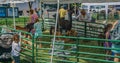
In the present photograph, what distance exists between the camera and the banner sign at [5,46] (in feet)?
37.9

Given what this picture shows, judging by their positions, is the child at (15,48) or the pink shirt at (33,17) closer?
the child at (15,48)

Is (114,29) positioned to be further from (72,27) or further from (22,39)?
(72,27)

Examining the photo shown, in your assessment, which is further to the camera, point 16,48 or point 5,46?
point 5,46

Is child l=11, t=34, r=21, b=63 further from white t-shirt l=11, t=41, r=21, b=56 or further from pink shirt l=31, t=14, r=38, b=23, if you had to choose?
pink shirt l=31, t=14, r=38, b=23

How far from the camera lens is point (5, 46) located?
11.6m

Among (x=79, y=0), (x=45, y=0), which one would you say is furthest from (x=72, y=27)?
(x=79, y=0)

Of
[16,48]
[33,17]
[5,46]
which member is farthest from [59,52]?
[33,17]

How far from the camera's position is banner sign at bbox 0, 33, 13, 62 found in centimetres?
1155

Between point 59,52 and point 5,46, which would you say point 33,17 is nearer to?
point 5,46

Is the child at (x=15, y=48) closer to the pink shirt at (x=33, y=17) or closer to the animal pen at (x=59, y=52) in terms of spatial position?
the animal pen at (x=59, y=52)

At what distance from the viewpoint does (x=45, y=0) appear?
511 inches

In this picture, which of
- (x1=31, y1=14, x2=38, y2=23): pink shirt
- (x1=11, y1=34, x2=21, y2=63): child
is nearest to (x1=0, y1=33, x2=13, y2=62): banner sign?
(x1=11, y1=34, x2=21, y2=63): child

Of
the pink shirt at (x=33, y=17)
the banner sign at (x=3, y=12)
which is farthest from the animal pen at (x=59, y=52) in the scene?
the banner sign at (x=3, y=12)

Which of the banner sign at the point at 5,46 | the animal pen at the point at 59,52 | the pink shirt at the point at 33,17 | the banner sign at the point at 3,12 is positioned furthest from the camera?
the banner sign at the point at 3,12
